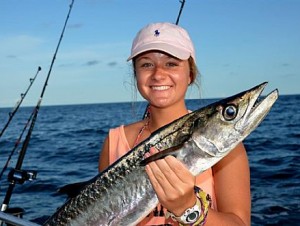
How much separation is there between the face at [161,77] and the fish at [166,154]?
381mm

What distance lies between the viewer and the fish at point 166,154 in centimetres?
287

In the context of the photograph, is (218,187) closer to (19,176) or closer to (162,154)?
(162,154)

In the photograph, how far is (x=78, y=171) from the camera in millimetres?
16188

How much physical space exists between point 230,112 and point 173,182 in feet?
2.00

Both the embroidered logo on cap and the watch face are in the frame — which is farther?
the embroidered logo on cap

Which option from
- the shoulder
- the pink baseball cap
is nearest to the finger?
the pink baseball cap

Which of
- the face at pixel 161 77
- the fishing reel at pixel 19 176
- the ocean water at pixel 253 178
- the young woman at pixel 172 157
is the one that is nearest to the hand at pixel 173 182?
the young woman at pixel 172 157

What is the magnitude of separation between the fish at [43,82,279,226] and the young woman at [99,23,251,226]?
0.16 meters

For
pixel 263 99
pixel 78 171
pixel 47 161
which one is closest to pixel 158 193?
pixel 263 99

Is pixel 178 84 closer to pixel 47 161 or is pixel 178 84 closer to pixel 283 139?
pixel 47 161

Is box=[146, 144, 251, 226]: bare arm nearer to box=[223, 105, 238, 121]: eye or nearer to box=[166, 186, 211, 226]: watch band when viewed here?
box=[166, 186, 211, 226]: watch band

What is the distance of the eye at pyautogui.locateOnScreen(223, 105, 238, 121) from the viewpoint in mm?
2889

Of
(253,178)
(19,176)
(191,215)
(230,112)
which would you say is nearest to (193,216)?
(191,215)

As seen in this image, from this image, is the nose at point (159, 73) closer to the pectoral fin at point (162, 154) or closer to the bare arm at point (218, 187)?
the pectoral fin at point (162, 154)
